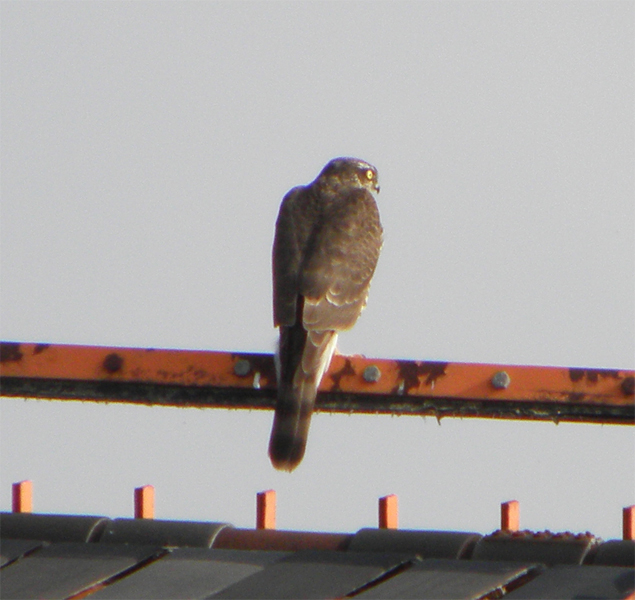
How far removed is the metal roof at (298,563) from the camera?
348cm

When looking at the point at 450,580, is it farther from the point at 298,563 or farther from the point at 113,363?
the point at 113,363

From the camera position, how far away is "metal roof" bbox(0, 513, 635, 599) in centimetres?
348

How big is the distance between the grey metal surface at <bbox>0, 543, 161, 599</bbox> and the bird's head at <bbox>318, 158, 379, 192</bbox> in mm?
3732

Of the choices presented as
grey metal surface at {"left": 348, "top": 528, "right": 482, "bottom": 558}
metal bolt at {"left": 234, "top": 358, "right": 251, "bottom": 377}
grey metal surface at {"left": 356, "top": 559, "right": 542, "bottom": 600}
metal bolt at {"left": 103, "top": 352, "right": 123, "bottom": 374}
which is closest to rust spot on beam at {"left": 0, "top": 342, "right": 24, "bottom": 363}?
metal bolt at {"left": 103, "top": 352, "right": 123, "bottom": 374}

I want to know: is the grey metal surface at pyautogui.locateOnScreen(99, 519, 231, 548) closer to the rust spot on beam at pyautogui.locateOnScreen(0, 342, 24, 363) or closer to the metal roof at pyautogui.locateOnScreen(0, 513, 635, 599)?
the metal roof at pyautogui.locateOnScreen(0, 513, 635, 599)

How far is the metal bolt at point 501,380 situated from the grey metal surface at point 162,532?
97 cm

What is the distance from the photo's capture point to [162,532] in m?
4.10

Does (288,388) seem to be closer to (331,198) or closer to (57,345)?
(57,345)

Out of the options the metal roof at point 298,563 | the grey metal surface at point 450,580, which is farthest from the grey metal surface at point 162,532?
the grey metal surface at point 450,580

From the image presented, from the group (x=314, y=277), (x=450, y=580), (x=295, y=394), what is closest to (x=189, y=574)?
(x=450, y=580)

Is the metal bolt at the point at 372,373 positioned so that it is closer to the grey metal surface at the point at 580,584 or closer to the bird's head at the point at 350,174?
the grey metal surface at the point at 580,584

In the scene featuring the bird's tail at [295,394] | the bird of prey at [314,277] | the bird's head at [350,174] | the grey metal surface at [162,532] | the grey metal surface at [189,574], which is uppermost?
the bird's head at [350,174]

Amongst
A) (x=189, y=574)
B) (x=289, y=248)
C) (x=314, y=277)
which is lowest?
(x=189, y=574)

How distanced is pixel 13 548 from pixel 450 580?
4.53 feet
